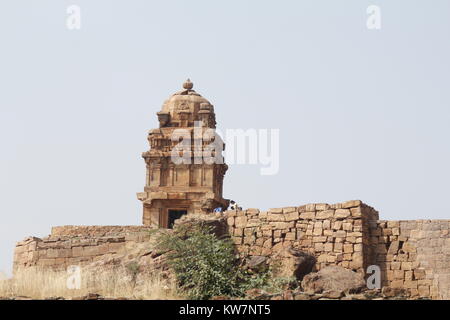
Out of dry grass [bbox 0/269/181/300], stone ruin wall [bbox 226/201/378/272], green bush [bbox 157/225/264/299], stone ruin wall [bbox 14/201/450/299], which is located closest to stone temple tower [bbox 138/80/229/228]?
stone ruin wall [bbox 14/201/450/299]

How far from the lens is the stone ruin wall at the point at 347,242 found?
18.4 meters

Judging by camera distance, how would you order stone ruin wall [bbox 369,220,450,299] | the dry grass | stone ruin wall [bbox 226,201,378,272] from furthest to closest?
stone ruin wall [bbox 226,201,378,272] < stone ruin wall [bbox 369,220,450,299] < the dry grass

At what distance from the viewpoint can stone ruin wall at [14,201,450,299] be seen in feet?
60.3

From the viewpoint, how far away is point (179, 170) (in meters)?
33.2

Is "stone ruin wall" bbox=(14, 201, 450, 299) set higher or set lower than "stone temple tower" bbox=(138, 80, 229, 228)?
lower

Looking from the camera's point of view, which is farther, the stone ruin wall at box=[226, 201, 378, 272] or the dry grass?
the stone ruin wall at box=[226, 201, 378, 272]

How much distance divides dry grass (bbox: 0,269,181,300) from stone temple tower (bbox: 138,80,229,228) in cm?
1411

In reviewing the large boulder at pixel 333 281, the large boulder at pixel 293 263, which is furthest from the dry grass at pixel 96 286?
the large boulder at pixel 333 281

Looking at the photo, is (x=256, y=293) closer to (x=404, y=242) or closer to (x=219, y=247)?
(x=219, y=247)

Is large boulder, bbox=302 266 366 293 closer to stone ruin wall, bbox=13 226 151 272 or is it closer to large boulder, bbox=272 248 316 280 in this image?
large boulder, bbox=272 248 316 280

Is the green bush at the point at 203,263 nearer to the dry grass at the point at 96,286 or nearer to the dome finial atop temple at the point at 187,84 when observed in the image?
the dry grass at the point at 96,286

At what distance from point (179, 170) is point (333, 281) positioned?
17.0 metres

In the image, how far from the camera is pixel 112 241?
20172 mm
